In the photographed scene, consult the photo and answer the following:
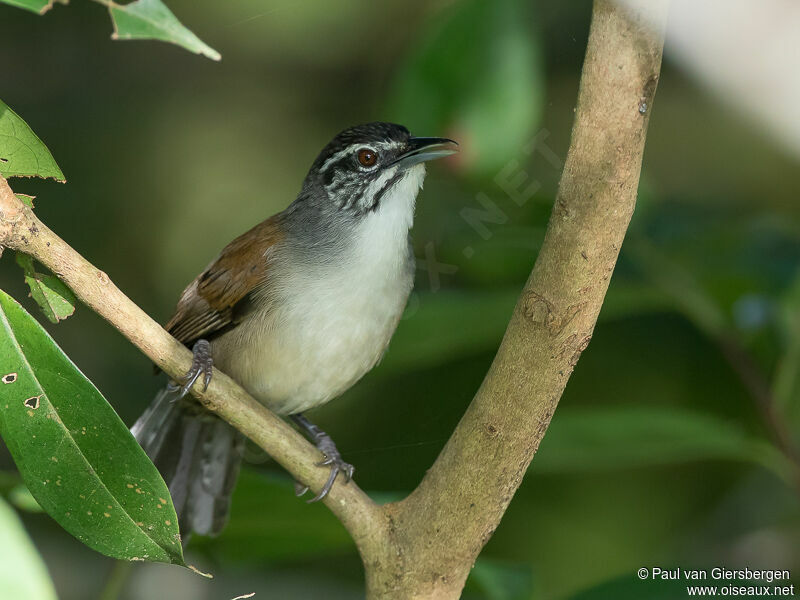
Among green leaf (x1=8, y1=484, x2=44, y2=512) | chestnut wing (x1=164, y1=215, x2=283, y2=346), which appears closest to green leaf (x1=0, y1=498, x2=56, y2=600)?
green leaf (x1=8, y1=484, x2=44, y2=512)

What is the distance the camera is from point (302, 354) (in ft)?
12.4

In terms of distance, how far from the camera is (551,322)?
93.0 inches

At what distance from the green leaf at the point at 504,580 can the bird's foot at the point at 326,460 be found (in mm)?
637

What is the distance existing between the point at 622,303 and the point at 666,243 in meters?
0.36

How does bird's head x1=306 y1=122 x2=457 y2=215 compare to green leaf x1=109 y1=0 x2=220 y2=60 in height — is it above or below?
above

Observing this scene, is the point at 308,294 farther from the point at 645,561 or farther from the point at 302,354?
the point at 645,561

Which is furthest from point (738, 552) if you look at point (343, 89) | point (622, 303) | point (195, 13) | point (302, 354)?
point (195, 13)

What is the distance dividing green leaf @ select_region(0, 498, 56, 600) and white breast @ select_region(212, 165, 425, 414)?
6.63 feet

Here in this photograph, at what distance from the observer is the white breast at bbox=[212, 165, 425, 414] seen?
12.3 ft

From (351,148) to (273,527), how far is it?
67.4 inches

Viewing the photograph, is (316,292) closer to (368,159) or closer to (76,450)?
(368,159)

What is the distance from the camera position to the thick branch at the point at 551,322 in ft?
6.82

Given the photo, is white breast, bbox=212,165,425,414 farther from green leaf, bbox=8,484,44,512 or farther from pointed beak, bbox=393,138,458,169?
green leaf, bbox=8,484,44,512

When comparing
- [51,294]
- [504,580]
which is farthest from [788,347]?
[51,294]
